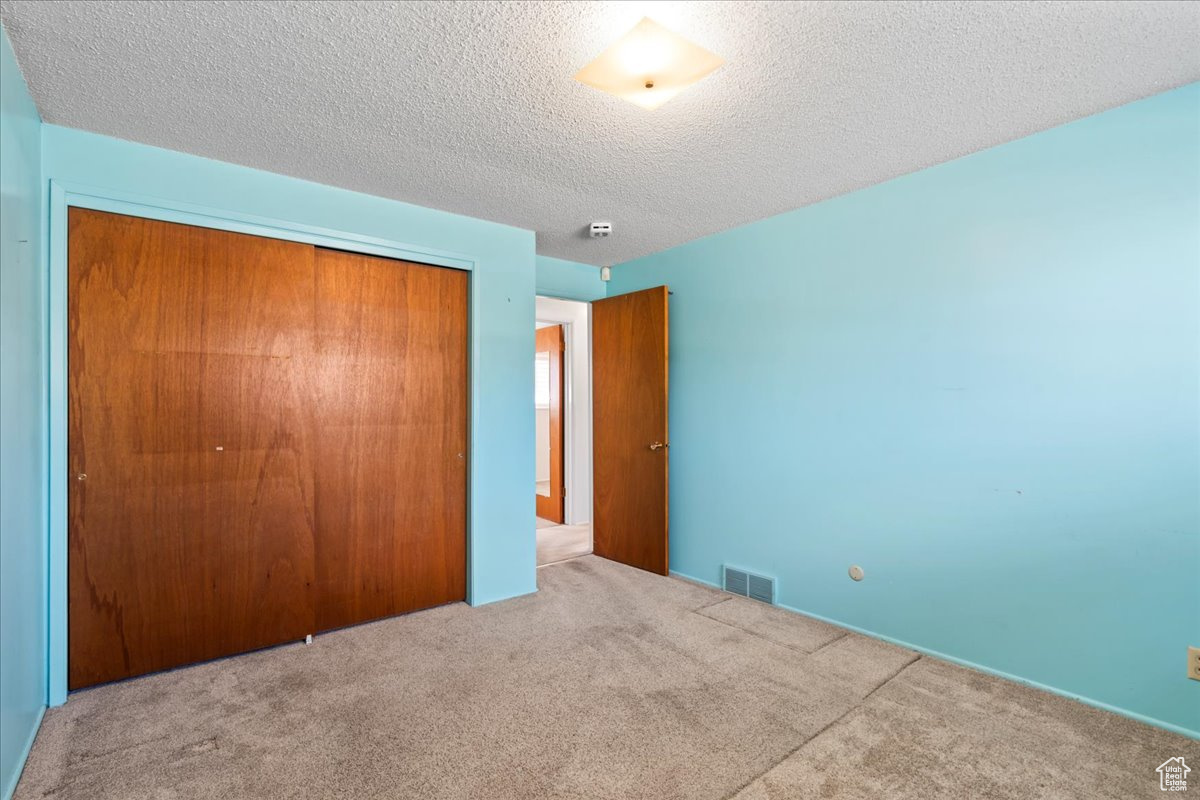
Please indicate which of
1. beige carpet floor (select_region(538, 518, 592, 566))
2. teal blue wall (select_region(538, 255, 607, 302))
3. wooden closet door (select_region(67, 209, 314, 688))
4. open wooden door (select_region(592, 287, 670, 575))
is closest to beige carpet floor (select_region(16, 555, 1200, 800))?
wooden closet door (select_region(67, 209, 314, 688))

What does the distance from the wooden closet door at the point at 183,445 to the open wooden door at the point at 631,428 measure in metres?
2.15

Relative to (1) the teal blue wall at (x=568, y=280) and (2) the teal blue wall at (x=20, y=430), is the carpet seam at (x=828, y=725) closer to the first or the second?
(2) the teal blue wall at (x=20, y=430)

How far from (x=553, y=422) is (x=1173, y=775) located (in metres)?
4.65

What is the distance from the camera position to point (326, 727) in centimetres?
205

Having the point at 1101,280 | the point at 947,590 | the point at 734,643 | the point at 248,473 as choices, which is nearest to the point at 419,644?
the point at 248,473

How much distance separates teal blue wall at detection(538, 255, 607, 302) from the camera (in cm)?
417

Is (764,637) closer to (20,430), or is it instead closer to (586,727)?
(586,727)

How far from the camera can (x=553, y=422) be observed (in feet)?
18.6

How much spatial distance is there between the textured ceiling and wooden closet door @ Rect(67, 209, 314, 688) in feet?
1.71

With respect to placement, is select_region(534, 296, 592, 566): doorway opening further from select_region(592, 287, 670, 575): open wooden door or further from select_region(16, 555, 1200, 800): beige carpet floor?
select_region(16, 555, 1200, 800): beige carpet floor

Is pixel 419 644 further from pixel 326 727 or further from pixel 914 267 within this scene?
pixel 914 267

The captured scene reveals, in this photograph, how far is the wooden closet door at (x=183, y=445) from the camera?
7.50 ft

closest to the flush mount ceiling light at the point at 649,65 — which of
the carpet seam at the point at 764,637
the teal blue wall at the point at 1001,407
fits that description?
the teal blue wall at the point at 1001,407

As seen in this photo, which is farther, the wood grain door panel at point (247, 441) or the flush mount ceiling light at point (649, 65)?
the wood grain door panel at point (247, 441)
